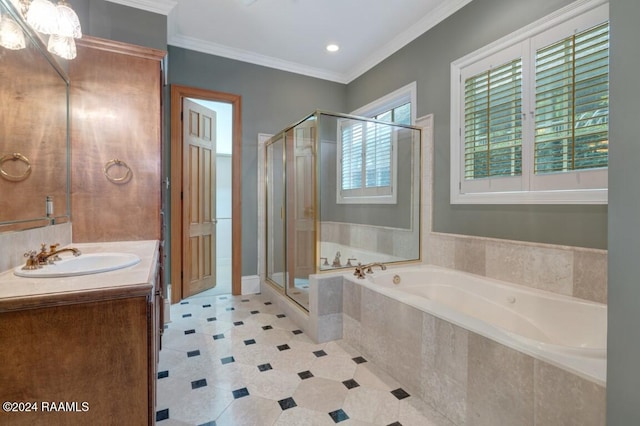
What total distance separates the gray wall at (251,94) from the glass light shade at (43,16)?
6.42 feet

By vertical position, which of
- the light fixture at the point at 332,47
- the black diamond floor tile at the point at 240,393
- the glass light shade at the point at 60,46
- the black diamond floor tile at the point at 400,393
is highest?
the light fixture at the point at 332,47

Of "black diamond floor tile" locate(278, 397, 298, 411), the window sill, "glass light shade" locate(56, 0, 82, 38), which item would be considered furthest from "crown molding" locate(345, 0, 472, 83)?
"black diamond floor tile" locate(278, 397, 298, 411)

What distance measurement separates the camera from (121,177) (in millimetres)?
2090

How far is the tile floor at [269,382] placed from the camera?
155 centimetres

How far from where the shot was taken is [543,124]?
78.7 inches

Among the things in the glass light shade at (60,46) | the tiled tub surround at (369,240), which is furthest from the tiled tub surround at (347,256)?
the glass light shade at (60,46)

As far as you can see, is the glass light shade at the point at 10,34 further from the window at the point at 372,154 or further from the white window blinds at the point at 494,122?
the white window blinds at the point at 494,122

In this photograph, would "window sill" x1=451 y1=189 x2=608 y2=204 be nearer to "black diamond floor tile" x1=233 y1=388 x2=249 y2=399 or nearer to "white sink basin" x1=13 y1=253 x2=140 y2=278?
"black diamond floor tile" x1=233 y1=388 x2=249 y2=399

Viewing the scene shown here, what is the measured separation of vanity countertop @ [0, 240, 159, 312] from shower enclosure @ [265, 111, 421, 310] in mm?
1613

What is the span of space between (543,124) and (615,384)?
1.75 m

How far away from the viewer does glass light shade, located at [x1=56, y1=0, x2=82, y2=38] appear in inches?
54.3

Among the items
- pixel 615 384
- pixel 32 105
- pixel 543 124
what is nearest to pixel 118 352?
pixel 32 105

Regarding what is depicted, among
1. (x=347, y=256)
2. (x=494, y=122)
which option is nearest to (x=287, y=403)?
(x=347, y=256)

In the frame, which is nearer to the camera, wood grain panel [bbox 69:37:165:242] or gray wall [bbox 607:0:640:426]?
gray wall [bbox 607:0:640:426]
